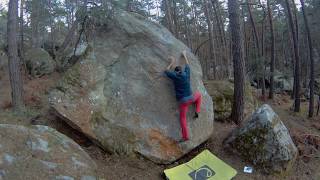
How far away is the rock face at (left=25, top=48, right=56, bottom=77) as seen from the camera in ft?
65.4

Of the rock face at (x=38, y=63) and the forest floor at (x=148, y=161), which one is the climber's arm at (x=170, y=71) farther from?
the rock face at (x=38, y=63)

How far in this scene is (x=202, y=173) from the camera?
833 cm

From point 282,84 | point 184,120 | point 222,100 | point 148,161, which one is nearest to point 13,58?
point 148,161

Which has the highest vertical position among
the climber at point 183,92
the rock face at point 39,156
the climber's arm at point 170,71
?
the climber's arm at point 170,71

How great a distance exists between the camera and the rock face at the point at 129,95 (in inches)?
332

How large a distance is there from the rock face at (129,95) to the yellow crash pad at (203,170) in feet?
1.23

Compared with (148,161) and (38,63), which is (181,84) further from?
(38,63)

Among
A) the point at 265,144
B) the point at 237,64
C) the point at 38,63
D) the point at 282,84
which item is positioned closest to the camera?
the point at 265,144

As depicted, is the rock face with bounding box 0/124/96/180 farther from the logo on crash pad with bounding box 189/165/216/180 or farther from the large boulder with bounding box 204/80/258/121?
the large boulder with bounding box 204/80/258/121

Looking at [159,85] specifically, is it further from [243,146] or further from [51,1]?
[51,1]

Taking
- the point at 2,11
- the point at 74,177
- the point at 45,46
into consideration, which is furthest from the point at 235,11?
the point at 2,11

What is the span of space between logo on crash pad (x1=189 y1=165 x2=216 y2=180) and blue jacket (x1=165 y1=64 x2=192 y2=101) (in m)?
1.77

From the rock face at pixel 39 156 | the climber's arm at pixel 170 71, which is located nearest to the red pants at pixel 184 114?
the climber's arm at pixel 170 71

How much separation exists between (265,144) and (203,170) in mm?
1805
